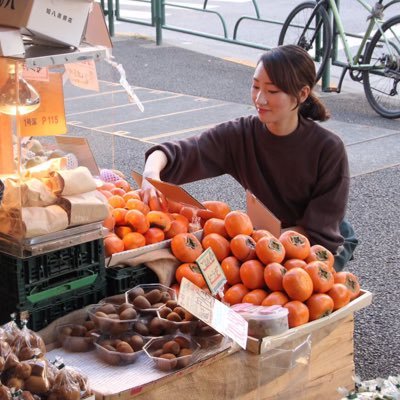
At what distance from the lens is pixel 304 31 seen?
9.23 metres

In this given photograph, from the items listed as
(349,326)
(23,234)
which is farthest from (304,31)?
(23,234)

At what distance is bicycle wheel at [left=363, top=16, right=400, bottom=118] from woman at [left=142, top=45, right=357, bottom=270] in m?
4.46

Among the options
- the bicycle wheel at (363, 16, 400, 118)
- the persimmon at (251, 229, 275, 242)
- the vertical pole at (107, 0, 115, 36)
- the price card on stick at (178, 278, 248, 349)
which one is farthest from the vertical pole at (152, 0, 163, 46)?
the price card on stick at (178, 278, 248, 349)

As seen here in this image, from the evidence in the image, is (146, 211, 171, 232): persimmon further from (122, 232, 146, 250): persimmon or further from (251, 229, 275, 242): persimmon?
(251, 229, 275, 242): persimmon

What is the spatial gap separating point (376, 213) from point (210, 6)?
32.5ft

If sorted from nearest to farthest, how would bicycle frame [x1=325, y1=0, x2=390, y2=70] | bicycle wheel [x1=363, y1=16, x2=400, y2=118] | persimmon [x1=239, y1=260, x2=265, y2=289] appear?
persimmon [x1=239, y1=260, x2=265, y2=289], bicycle wheel [x1=363, y1=16, x2=400, y2=118], bicycle frame [x1=325, y1=0, x2=390, y2=70]

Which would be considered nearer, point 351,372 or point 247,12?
point 351,372

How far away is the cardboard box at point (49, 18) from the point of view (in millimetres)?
2865

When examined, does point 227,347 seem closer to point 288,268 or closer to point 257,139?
point 288,268

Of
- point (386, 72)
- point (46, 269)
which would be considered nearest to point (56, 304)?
point (46, 269)

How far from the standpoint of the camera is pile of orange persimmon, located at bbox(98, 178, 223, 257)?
135 inches

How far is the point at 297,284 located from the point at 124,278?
2.13 feet

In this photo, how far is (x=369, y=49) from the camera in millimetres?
8516

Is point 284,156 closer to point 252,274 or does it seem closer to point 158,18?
point 252,274
